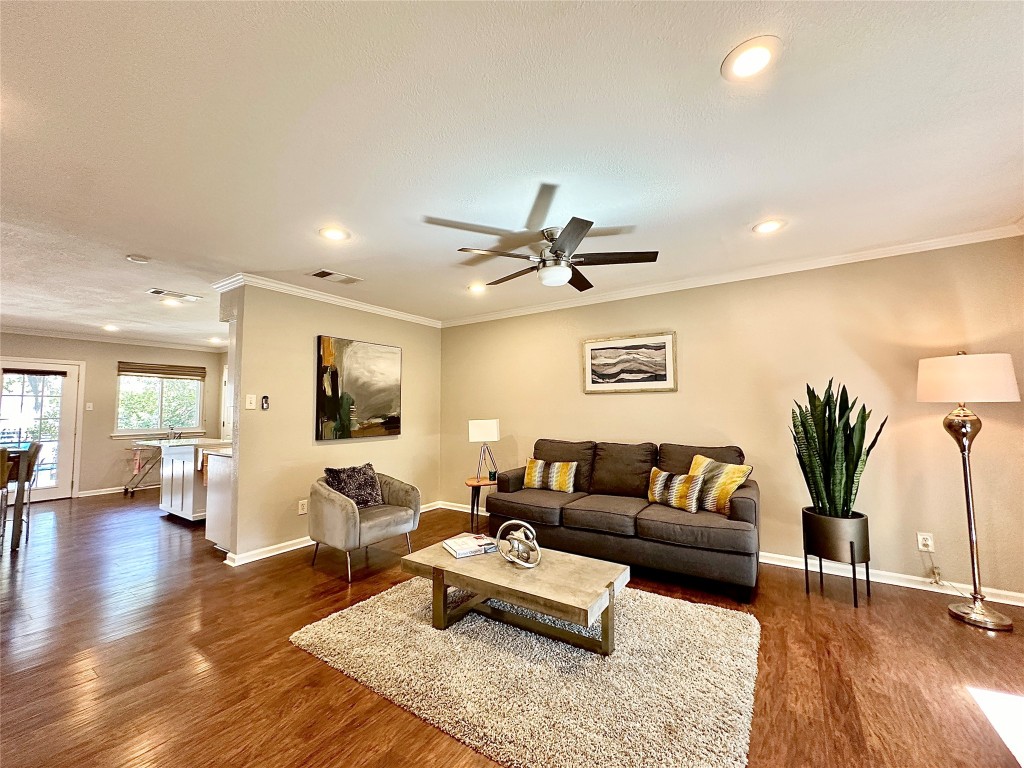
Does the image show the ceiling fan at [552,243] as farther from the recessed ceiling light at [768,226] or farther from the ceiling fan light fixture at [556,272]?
the recessed ceiling light at [768,226]

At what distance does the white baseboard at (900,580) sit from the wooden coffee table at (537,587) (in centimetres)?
196

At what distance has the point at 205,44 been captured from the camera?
55.3 inches

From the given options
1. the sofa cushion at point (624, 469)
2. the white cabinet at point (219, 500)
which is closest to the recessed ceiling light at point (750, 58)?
the sofa cushion at point (624, 469)

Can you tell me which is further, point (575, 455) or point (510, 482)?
point (575, 455)

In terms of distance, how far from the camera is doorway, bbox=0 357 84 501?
20.0ft

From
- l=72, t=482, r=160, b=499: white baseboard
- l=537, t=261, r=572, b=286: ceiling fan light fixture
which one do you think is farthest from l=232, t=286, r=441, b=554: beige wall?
l=72, t=482, r=160, b=499: white baseboard

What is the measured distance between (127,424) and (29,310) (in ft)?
8.74

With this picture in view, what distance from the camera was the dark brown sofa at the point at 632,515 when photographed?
2.94 metres

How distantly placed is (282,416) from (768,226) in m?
4.38

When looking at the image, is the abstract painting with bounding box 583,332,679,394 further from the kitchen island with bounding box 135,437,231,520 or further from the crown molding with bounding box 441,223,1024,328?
the kitchen island with bounding box 135,437,231,520

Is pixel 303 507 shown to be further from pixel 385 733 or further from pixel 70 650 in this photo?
pixel 385 733

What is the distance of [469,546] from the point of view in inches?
109

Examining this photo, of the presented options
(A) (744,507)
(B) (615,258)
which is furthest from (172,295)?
(A) (744,507)

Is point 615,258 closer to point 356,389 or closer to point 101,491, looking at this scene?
point 356,389
